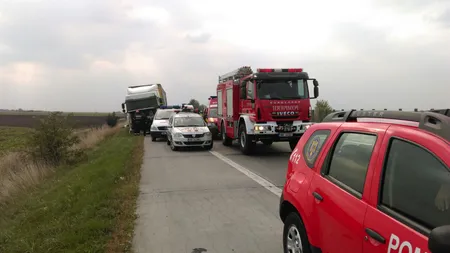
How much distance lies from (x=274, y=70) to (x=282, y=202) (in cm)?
981

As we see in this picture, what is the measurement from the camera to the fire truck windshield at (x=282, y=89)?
13.3 meters

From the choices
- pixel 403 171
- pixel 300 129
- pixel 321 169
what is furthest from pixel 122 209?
pixel 300 129

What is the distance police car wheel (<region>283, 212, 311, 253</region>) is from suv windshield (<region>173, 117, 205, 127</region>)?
13.4 m

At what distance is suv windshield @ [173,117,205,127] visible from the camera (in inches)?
675

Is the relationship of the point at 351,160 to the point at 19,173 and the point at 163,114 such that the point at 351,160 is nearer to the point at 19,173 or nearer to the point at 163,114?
the point at 19,173

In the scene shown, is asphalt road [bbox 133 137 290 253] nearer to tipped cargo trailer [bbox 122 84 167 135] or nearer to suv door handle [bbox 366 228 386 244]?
suv door handle [bbox 366 228 386 244]

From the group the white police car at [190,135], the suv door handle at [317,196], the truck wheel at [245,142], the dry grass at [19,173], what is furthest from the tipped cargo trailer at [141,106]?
the suv door handle at [317,196]

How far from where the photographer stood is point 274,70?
13477mm

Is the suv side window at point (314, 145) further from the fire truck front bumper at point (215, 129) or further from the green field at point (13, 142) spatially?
the fire truck front bumper at point (215, 129)

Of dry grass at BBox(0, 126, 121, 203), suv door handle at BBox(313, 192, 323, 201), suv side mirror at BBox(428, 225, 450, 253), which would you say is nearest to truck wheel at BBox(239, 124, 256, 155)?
dry grass at BBox(0, 126, 121, 203)

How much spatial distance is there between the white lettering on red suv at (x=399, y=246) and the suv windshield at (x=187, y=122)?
A: 1499cm

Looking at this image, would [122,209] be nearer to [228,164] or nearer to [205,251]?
[205,251]

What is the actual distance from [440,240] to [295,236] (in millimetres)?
1965

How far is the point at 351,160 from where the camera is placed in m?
3.14
